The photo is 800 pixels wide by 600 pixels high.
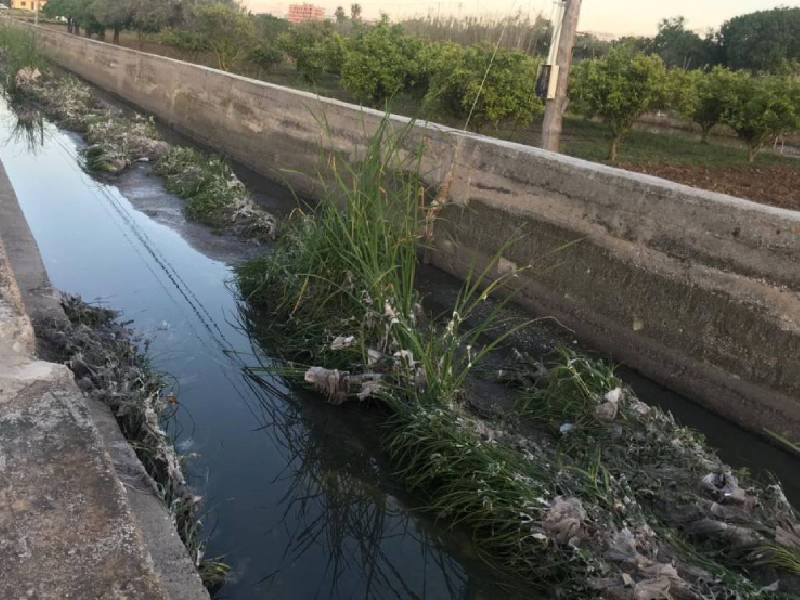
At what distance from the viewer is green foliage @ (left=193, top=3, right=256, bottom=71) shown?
2370cm

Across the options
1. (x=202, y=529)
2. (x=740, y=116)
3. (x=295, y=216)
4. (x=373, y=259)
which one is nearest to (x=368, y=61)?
(x=740, y=116)

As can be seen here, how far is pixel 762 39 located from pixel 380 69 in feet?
58.7

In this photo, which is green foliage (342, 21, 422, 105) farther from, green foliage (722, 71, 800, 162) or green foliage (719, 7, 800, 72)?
green foliage (719, 7, 800, 72)

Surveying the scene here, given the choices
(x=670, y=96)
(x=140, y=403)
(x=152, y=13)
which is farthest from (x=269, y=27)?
(x=140, y=403)

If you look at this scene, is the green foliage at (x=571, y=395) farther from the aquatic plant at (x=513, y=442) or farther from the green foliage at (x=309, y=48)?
the green foliage at (x=309, y=48)

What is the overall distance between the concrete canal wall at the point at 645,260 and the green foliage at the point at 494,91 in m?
6.21

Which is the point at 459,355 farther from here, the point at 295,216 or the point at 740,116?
the point at 740,116

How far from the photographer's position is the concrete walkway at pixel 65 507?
1.59 metres

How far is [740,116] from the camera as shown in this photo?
44.5ft

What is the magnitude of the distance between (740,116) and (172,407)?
12.7m

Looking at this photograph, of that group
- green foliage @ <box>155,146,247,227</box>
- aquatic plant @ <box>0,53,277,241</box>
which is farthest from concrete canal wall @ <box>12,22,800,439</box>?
green foliage @ <box>155,146,247,227</box>

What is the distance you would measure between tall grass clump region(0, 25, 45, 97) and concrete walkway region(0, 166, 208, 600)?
1545 centimetres

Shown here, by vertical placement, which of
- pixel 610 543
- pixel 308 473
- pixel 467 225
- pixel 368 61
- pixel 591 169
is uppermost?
pixel 368 61

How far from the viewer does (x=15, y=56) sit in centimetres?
1723
